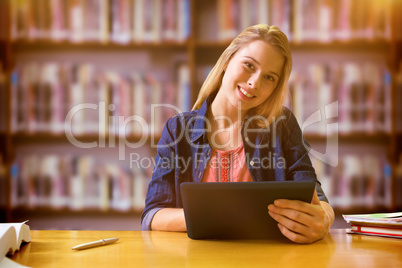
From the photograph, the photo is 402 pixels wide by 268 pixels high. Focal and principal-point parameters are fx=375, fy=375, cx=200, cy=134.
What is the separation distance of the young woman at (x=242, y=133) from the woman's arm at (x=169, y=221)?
0.14 m

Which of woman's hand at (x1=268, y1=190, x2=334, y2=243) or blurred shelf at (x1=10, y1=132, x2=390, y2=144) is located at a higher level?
blurred shelf at (x1=10, y1=132, x2=390, y2=144)

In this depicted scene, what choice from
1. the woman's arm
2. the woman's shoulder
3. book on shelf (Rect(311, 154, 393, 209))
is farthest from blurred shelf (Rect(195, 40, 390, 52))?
the woman's arm

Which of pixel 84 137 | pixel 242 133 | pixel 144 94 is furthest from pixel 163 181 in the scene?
pixel 84 137

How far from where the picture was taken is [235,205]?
0.80 meters

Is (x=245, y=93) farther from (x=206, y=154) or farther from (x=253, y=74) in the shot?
(x=206, y=154)

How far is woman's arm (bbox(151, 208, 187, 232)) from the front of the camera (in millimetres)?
985

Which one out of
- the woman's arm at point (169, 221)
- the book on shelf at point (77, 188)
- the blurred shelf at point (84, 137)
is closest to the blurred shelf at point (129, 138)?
the blurred shelf at point (84, 137)

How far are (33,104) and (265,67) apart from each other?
1.55 metres

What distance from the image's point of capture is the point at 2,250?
0.72 m

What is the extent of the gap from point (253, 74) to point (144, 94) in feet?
3.54

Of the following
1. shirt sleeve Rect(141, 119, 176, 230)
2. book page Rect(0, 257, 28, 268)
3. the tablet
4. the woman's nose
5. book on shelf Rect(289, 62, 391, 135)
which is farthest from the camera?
book on shelf Rect(289, 62, 391, 135)

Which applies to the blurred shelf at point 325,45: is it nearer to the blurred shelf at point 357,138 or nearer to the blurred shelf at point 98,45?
the blurred shelf at point 98,45

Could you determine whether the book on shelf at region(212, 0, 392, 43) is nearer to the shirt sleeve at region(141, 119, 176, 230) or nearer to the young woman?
the young woman

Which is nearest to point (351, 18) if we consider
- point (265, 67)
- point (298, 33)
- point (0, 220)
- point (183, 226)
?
point (298, 33)
